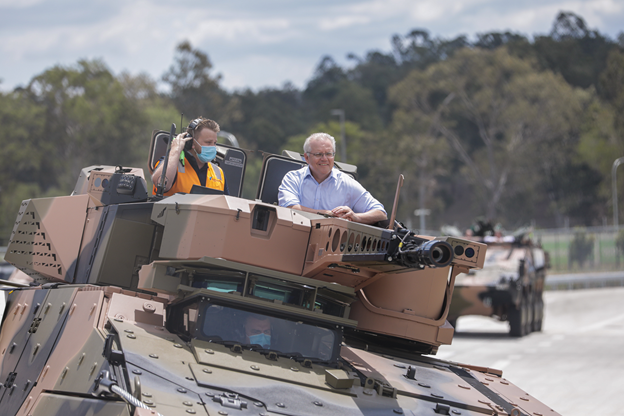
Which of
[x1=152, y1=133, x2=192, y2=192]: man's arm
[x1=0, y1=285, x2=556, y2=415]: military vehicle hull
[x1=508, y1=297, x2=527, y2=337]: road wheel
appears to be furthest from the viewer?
[x1=508, y1=297, x2=527, y2=337]: road wheel

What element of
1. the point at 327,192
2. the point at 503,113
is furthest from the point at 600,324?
the point at 503,113

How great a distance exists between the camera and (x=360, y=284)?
6.28m

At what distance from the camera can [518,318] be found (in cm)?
1992

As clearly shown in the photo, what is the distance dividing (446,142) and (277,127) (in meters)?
21.1

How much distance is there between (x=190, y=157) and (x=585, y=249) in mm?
29858

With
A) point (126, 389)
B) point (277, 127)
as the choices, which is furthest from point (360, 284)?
point (277, 127)

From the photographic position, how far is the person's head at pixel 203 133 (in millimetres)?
7219

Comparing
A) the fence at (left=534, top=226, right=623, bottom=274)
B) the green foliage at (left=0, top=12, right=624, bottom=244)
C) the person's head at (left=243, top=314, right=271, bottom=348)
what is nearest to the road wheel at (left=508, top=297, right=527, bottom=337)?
the fence at (left=534, top=226, right=623, bottom=274)

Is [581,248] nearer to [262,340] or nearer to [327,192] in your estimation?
[327,192]

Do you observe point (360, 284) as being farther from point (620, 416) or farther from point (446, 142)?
point (446, 142)

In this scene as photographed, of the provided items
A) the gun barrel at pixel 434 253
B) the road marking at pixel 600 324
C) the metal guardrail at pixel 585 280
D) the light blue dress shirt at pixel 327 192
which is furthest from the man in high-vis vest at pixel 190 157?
the metal guardrail at pixel 585 280

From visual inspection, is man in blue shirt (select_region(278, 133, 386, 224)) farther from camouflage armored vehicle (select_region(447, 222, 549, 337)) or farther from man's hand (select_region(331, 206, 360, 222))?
camouflage armored vehicle (select_region(447, 222, 549, 337))

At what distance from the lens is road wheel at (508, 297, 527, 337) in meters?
19.9

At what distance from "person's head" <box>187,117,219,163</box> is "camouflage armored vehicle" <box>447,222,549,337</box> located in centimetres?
1241
